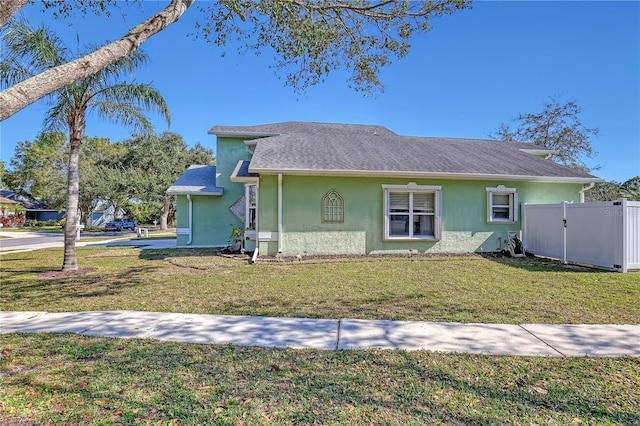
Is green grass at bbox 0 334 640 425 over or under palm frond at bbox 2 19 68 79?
under

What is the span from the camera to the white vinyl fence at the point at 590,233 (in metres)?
8.77

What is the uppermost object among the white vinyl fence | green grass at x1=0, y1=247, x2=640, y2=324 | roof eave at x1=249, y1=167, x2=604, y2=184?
roof eave at x1=249, y1=167, x2=604, y2=184

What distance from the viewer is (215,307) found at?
5695 millimetres

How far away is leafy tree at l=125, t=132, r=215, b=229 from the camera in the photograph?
32219 millimetres

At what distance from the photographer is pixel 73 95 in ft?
29.2

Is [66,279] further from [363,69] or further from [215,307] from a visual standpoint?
[363,69]

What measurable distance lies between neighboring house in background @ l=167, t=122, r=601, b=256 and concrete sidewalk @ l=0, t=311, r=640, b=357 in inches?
249

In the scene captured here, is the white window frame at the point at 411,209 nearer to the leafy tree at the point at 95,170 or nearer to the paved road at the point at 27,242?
the paved road at the point at 27,242

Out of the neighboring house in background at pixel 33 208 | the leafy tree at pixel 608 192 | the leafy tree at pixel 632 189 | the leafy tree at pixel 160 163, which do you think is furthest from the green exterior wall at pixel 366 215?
the neighboring house in background at pixel 33 208

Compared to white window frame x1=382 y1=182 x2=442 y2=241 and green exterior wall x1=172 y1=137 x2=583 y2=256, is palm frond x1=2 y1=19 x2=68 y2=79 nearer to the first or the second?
green exterior wall x1=172 y1=137 x2=583 y2=256

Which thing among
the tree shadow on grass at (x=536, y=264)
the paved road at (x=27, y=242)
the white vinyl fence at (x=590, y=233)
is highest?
the white vinyl fence at (x=590, y=233)

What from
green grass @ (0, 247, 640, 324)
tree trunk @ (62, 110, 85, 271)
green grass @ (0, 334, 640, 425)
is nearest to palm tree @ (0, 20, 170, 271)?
tree trunk @ (62, 110, 85, 271)

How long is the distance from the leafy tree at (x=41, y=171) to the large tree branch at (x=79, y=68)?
3478 centimetres

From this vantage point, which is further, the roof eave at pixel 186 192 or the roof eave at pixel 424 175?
the roof eave at pixel 186 192
